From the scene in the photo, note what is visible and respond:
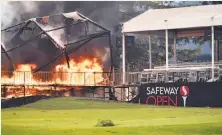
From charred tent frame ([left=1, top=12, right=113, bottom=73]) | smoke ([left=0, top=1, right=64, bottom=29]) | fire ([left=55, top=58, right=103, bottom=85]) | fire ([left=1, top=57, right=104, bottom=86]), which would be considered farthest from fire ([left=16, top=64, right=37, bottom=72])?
smoke ([left=0, top=1, right=64, bottom=29])

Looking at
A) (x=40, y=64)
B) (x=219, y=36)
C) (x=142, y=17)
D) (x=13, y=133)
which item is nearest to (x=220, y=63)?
(x=219, y=36)

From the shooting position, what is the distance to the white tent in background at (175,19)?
2012 cm

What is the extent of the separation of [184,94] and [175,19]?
1.86 m

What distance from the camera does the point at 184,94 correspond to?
2012 centimetres

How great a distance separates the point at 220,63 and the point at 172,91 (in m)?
1.73

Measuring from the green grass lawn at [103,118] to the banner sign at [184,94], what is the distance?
77 cm

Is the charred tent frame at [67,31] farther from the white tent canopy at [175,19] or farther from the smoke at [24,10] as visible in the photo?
the white tent canopy at [175,19]

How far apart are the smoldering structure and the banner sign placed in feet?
5.19

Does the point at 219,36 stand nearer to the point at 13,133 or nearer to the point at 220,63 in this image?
the point at 220,63

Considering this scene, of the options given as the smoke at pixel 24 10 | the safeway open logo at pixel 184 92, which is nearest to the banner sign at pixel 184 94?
the safeway open logo at pixel 184 92

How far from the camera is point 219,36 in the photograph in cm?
2178

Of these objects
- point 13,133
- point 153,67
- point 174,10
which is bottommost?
point 13,133

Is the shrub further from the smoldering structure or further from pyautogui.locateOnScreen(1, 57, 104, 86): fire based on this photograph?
pyautogui.locateOnScreen(1, 57, 104, 86): fire

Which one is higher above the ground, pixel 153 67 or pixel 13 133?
pixel 153 67
